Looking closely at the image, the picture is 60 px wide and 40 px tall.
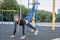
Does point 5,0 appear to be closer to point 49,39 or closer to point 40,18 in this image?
point 40,18

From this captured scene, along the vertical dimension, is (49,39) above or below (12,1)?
below

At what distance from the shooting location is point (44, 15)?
19.4 meters

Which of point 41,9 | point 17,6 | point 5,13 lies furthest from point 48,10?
point 5,13

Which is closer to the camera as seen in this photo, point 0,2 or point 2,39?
point 2,39

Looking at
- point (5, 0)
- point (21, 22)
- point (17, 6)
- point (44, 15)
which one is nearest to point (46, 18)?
point (44, 15)

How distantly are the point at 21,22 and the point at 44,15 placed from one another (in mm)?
11396

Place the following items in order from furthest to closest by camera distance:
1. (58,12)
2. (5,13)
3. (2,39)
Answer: (58,12) < (5,13) < (2,39)

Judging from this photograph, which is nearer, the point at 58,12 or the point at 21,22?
the point at 21,22

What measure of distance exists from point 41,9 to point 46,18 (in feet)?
4.07

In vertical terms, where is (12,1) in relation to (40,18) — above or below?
above

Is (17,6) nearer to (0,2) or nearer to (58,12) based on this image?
(0,2)

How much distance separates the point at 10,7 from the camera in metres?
19.4

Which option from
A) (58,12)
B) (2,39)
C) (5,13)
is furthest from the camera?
(58,12)

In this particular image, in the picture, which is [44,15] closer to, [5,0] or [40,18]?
[40,18]
